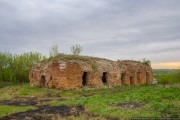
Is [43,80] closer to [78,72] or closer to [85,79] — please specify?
[85,79]

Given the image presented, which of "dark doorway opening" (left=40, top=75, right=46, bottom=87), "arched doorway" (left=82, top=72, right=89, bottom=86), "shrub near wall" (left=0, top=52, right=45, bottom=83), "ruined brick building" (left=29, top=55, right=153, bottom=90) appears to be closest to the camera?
"ruined brick building" (left=29, top=55, right=153, bottom=90)

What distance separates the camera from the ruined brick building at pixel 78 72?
100.0ft

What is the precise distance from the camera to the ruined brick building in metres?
30.5

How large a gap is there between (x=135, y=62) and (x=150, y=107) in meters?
27.1

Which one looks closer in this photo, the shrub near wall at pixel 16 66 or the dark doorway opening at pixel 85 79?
the dark doorway opening at pixel 85 79

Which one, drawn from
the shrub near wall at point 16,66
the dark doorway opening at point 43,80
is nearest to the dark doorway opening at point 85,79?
the dark doorway opening at point 43,80

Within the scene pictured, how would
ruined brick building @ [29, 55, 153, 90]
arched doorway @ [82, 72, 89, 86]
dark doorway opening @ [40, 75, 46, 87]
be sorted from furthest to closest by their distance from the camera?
dark doorway opening @ [40, 75, 46, 87] → arched doorway @ [82, 72, 89, 86] → ruined brick building @ [29, 55, 153, 90]

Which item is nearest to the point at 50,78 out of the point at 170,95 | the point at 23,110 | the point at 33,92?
the point at 33,92

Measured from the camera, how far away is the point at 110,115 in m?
14.6

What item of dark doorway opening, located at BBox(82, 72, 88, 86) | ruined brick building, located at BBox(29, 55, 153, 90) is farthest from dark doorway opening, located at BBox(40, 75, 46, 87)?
dark doorway opening, located at BBox(82, 72, 88, 86)

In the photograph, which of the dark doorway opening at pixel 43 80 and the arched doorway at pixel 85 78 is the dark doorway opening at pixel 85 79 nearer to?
the arched doorway at pixel 85 78

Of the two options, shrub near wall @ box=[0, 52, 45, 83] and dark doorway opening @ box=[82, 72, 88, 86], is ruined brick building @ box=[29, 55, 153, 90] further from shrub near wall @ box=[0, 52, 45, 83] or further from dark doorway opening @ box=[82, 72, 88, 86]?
shrub near wall @ box=[0, 52, 45, 83]

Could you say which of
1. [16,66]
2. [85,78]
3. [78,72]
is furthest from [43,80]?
[16,66]

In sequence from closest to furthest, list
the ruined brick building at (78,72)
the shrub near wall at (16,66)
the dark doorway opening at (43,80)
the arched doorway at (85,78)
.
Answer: the ruined brick building at (78,72)
the arched doorway at (85,78)
the dark doorway opening at (43,80)
the shrub near wall at (16,66)
